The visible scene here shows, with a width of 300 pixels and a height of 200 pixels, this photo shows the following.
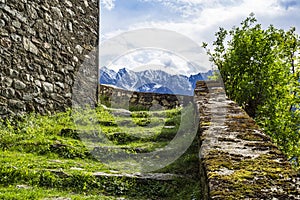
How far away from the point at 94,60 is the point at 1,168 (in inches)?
209

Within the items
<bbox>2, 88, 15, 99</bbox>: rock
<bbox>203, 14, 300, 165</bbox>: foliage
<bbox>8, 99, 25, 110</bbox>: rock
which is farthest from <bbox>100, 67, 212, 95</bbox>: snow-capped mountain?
<bbox>2, 88, 15, 99</bbox>: rock

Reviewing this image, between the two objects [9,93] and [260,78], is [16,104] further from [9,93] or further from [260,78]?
[260,78]

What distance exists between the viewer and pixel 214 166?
2.46 m

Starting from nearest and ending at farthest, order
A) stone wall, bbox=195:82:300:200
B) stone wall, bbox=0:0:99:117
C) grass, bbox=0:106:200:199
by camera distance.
A: 1. stone wall, bbox=195:82:300:200
2. grass, bbox=0:106:200:199
3. stone wall, bbox=0:0:99:117

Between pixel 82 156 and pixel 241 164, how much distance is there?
109 inches

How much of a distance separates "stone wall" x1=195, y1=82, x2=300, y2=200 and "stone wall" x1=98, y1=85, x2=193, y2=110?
276 inches

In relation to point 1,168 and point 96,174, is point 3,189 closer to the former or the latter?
point 1,168

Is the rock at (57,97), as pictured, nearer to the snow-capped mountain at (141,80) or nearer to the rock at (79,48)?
the rock at (79,48)

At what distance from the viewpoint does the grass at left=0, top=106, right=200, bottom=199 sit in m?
3.43

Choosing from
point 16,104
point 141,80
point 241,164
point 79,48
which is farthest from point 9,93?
point 141,80

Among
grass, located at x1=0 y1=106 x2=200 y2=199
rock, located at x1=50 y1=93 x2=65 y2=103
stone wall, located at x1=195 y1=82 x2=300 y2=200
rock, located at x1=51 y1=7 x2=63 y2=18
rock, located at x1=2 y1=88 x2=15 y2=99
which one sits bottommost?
grass, located at x1=0 y1=106 x2=200 y2=199

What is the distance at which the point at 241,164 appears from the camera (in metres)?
2.46

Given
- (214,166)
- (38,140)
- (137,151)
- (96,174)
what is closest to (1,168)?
(96,174)

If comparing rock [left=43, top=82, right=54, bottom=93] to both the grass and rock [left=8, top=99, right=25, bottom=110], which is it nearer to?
the grass
